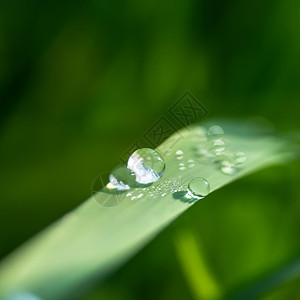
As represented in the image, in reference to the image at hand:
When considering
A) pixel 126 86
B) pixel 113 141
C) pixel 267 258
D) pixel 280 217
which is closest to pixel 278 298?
pixel 267 258

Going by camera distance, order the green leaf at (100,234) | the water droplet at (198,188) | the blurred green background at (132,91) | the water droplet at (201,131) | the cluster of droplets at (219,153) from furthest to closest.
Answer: the blurred green background at (132,91) → the water droplet at (201,131) → the cluster of droplets at (219,153) → the water droplet at (198,188) → the green leaf at (100,234)

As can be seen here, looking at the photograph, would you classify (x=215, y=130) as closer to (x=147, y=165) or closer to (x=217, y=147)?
(x=217, y=147)

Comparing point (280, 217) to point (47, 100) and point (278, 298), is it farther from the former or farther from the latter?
point (47, 100)

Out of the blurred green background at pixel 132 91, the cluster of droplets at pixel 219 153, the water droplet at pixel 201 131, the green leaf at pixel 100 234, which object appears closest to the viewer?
the green leaf at pixel 100 234

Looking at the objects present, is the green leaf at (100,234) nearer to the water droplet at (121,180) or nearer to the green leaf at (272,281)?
the water droplet at (121,180)

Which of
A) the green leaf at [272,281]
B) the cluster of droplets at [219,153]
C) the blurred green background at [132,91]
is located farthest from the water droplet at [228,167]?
the blurred green background at [132,91]
